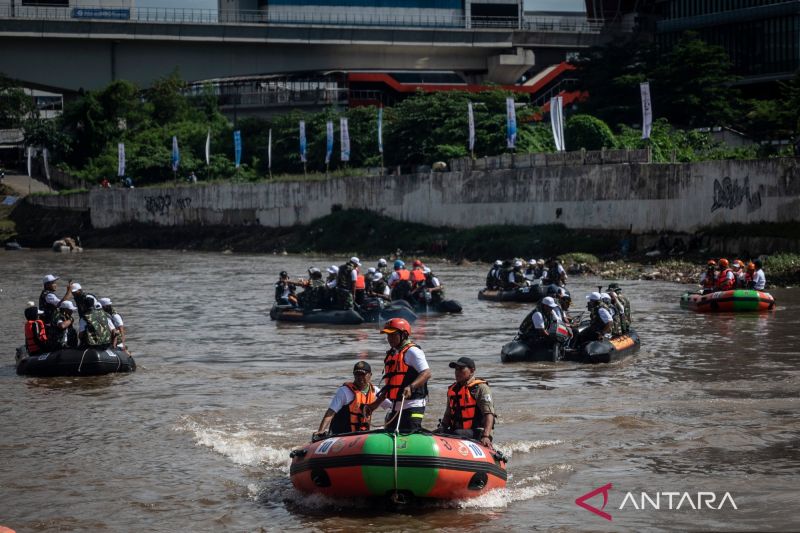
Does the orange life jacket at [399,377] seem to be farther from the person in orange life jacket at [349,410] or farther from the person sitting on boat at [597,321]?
the person sitting on boat at [597,321]

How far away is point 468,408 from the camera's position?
14.3 m

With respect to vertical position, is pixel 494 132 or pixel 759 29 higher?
pixel 759 29

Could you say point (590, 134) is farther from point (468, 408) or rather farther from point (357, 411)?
point (357, 411)

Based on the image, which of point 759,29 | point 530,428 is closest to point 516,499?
point 530,428

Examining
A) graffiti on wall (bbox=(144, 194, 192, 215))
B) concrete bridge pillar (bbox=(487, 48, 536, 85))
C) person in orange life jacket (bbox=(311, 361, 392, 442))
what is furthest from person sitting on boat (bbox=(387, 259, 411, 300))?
concrete bridge pillar (bbox=(487, 48, 536, 85))

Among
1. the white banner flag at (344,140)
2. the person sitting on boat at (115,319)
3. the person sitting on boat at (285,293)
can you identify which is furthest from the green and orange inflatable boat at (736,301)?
the white banner flag at (344,140)

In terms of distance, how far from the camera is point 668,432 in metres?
17.0

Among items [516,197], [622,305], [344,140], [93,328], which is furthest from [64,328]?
[344,140]

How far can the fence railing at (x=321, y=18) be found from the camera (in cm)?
7650

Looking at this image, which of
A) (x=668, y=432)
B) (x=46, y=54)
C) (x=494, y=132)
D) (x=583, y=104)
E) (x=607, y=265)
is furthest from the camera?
(x=46, y=54)

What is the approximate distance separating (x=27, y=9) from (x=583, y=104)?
35.3 m

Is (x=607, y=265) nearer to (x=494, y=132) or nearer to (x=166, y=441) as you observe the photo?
(x=494, y=132)

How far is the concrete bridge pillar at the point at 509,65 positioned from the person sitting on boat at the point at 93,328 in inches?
2597

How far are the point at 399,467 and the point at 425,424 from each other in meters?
5.43
